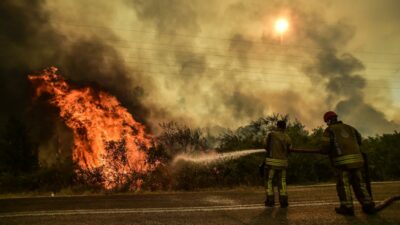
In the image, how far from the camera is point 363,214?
6816mm

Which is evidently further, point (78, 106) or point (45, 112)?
point (45, 112)

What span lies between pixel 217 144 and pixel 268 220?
43.0ft

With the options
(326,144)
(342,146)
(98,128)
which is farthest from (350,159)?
(98,128)

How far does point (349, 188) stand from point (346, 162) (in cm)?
50

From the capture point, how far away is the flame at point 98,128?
16375mm

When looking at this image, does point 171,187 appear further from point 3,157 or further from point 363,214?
point 3,157

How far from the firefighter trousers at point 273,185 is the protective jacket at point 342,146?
4.66ft

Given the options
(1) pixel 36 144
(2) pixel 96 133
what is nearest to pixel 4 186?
(2) pixel 96 133

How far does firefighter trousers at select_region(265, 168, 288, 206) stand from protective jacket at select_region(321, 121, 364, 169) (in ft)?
4.66

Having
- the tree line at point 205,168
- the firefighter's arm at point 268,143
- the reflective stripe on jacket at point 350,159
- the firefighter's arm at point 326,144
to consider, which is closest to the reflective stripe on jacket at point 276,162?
the firefighter's arm at point 268,143

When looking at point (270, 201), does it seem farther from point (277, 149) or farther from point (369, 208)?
point (369, 208)

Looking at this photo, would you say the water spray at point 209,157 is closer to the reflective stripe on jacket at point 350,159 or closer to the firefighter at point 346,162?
the firefighter at point 346,162

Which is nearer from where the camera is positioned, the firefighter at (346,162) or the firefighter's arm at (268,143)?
the firefighter at (346,162)

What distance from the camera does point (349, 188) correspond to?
7062 mm
